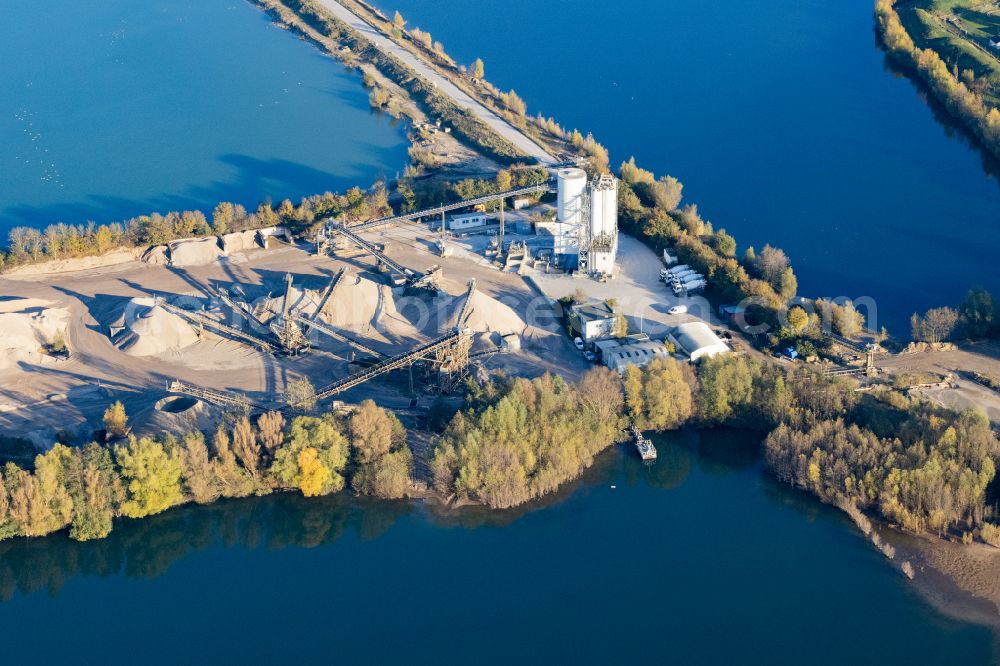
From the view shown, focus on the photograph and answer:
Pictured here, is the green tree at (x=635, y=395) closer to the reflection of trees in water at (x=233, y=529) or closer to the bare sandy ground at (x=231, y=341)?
the reflection of trees in water at (x=233, y=529)

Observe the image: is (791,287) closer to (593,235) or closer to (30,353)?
(593,235)

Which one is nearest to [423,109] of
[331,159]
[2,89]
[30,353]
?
[331,159]

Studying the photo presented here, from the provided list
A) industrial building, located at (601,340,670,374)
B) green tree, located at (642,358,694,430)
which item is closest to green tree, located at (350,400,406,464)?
green tree, located at (642,358,694,430)

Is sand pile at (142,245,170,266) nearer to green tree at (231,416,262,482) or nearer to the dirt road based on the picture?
green tree at (231,416,262,482)

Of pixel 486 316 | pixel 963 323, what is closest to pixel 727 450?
pixel 486 316

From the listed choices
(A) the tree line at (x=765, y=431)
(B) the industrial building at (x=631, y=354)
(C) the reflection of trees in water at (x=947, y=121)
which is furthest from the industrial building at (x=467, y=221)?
(C) the reflection of trees in water at (x=947, y=121)
